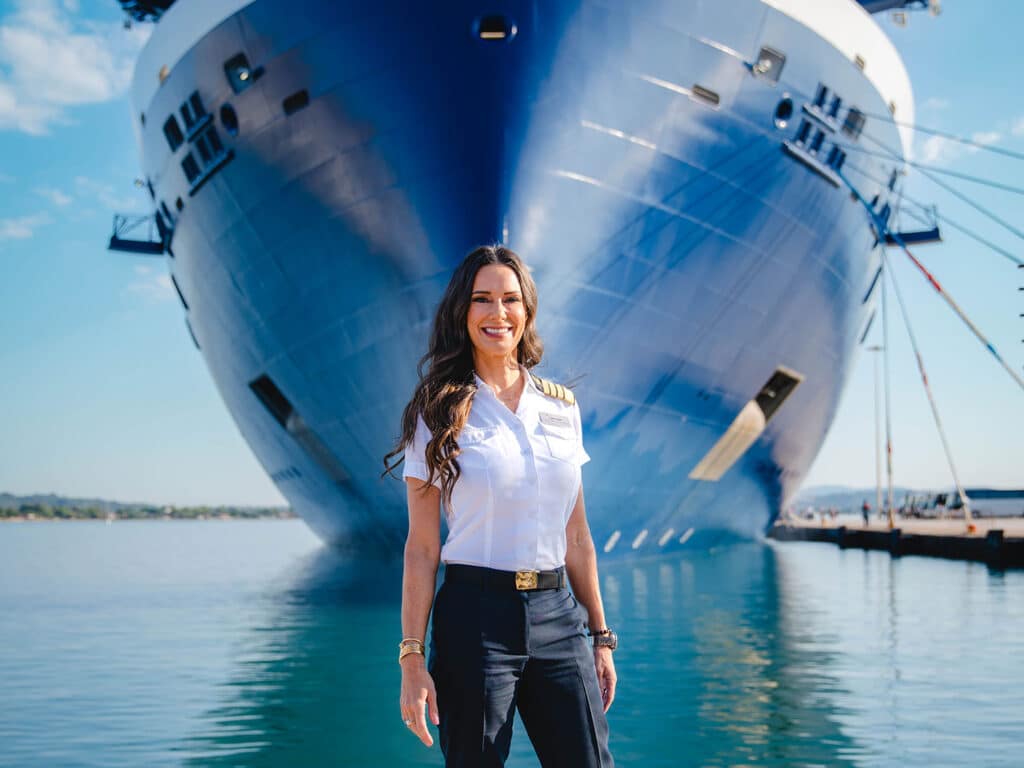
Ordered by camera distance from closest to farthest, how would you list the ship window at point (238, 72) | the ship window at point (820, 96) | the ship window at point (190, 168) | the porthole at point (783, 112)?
the ship window at point (238, 72) < the porthole at point (783, 112) < the ship window at point (820, 96) < the ship window at point (190, 168)

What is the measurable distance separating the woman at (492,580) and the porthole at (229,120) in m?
10.7

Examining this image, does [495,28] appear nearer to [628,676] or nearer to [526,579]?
[628,676]

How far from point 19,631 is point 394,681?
5613 millimetres

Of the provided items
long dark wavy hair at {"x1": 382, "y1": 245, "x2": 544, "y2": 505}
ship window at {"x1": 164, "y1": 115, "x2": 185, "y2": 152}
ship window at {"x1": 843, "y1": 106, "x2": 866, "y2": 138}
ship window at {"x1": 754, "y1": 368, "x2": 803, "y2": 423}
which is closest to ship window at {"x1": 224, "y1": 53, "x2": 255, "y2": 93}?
ship window at {"x1": 164, "y1": 115, "x2": 185, "y2": 152}

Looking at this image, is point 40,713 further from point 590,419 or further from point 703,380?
point 703,380

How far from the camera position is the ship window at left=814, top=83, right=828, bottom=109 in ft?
41.3

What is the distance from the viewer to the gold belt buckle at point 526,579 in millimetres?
2221

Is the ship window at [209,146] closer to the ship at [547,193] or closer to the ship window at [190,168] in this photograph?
the ship at [547,193]

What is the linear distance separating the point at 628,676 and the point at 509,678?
538 cm

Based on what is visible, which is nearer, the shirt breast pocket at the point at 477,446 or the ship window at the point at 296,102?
the shirt breast pocket at the point at 477,446

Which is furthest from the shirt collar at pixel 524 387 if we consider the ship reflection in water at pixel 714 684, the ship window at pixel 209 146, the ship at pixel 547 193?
the ship window at pixel 209 146

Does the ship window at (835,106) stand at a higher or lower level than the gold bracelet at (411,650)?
higher

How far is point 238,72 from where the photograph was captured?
11.9 m

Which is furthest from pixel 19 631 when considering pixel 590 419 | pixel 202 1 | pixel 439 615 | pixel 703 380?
pixel 439 615
